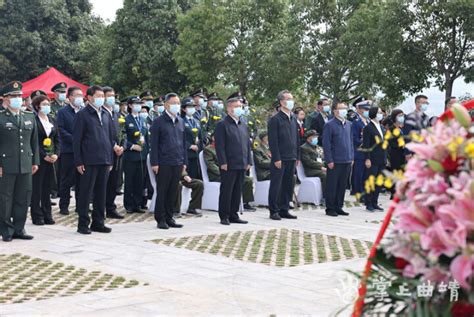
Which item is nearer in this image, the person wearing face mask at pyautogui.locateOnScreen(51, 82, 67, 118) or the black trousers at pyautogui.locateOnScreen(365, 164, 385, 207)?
the black trousers at pyautogui.locateOnScreen(365, 164, 385, 207)

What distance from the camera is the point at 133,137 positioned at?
14.1 metres

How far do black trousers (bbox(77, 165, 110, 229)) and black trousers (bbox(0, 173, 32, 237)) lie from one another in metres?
0.78

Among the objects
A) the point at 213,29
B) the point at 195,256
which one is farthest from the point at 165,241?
the point at 213,29

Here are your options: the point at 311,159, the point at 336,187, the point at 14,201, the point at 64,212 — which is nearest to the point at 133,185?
the point at 64,212

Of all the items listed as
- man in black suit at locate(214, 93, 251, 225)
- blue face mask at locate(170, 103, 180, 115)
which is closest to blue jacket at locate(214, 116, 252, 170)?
man in black suit at locate(214, 93, 251, 225)

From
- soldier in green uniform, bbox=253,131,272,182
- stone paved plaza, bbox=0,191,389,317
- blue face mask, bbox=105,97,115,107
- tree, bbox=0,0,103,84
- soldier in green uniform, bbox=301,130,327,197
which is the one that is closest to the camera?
stone paved plaza, bbox=0,191,389,317

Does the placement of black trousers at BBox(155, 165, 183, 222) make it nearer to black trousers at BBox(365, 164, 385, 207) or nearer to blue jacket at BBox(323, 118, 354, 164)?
blue jacket at BBox(323, 118, 354, 164)

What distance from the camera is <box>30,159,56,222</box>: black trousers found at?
12273 mm

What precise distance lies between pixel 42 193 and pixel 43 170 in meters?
0.34

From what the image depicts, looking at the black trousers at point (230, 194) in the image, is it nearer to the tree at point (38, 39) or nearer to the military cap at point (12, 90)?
the military cap at point (12, 90)

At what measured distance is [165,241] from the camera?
10.7 meters

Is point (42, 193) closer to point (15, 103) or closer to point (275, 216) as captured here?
point (15, 103)

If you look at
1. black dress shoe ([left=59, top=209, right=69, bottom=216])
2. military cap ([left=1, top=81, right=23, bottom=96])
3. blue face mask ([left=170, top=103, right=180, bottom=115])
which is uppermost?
military cap ([left=1, top=81, right=23, bottom=96])

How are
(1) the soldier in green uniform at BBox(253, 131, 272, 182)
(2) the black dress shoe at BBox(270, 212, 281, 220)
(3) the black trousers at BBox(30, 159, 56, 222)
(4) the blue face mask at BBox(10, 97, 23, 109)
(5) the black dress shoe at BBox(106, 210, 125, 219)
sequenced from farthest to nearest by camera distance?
(1) the soldier in green uniform at BBox(253, 131, 272, 182) → (5) the black dress shoe at BBox(106, 210, 125, 219) → (2) the black dress shoe at BBox(270, 212, 281, 220) → (3) the black trousers at BBox(30, 159, 56, 222) → (4) the blue face mask at BBox(10, 97, 23, 109)
